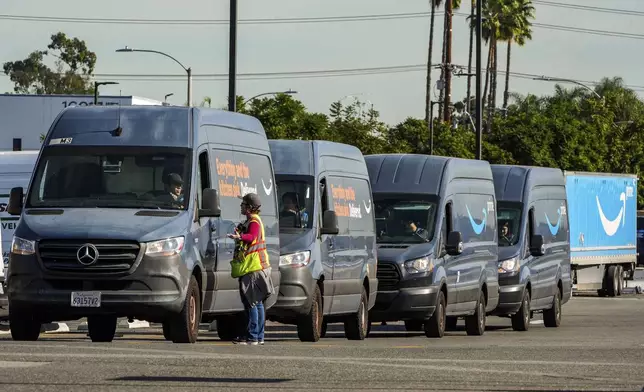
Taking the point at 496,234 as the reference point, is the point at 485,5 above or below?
above

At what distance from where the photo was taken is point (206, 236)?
18938 mm

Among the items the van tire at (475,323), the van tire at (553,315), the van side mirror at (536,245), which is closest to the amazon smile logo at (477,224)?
the van tire at (475,323)

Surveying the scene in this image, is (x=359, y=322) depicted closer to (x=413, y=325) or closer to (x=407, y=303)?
(x=407, y=303)

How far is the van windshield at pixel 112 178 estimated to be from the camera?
60.7ft

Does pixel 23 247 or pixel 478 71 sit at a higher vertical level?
pixel 478 71

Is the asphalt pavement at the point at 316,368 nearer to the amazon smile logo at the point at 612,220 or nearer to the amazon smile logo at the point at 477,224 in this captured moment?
the amazon smile logo at the point at 477,224

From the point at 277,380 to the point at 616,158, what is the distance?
75422mm

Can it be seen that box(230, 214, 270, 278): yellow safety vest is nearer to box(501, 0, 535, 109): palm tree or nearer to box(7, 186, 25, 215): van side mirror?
box(7, 186, 25, 215): van side mirror

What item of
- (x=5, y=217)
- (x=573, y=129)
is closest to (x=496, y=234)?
(x=5, y=217)

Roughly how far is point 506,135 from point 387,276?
6261cm

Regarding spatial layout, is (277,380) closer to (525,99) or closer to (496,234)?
(496,234)

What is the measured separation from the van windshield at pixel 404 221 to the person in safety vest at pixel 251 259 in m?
6.20

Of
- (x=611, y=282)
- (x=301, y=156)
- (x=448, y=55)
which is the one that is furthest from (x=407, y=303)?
(x=448, y=55)

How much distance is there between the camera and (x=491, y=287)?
28.2 metres
